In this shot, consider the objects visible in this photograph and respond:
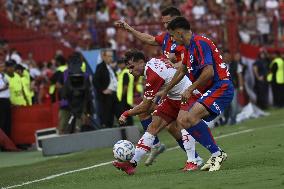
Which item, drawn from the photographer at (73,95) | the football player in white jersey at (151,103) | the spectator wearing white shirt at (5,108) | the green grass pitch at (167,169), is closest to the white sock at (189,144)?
the football player in white jersey at (151,103)

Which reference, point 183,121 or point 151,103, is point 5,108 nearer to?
point 151,103

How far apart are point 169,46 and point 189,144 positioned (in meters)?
1.86

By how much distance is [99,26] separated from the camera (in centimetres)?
2956

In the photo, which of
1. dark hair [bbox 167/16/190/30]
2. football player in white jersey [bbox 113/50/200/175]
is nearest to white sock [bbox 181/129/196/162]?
football player in white jersey [bbox 113/50/200/175]

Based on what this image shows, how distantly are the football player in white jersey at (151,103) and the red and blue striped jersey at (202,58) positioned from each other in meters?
0.51

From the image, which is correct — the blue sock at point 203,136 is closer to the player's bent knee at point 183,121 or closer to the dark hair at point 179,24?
the player's bent knee at point 183,121

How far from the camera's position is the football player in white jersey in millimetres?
13414

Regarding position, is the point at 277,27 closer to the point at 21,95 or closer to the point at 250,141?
the point at 21,95

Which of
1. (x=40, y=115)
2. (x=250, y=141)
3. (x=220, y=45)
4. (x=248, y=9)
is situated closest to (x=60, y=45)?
(x=220, y=45)

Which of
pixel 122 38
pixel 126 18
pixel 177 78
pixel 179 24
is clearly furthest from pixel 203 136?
pixel 126 18

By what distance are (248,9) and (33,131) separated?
53.2 feet

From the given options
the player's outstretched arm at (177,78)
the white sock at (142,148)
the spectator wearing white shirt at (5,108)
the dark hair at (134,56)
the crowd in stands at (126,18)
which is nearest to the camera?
the player's outstretched arm at (177,78)

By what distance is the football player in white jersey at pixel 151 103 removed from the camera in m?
13.4

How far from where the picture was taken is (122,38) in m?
30.5
